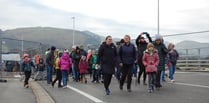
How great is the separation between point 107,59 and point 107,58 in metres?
0.03

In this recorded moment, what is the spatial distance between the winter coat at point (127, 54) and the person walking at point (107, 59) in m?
0.41

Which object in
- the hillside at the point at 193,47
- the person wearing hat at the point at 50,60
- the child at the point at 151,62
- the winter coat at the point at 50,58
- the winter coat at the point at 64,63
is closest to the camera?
the child at the point at 151,62

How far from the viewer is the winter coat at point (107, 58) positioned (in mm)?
13172

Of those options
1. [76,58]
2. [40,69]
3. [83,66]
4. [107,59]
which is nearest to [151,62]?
[107,59]

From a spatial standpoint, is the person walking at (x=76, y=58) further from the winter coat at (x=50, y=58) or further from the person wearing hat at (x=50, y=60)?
the winter coat at (x=50, y=58)

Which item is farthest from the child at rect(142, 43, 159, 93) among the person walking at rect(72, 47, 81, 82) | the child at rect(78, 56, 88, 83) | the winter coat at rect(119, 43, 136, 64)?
the person walking at rect(72, 47, 81, 82)

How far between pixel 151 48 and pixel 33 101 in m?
3.92

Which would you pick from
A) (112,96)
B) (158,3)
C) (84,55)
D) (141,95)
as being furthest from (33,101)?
(158,3)

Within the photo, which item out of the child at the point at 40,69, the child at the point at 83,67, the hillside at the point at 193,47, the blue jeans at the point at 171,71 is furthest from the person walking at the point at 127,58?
the hillside at the point at 193,47

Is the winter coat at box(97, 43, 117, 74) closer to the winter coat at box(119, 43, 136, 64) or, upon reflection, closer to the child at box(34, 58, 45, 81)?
the winter coat at box(119, 43, 136, 64)

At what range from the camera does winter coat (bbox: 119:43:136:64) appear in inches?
539

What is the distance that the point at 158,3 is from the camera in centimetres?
4656

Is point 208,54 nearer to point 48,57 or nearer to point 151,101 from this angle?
point 48,57

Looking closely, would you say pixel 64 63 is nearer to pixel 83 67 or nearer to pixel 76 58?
pixel 83 67
